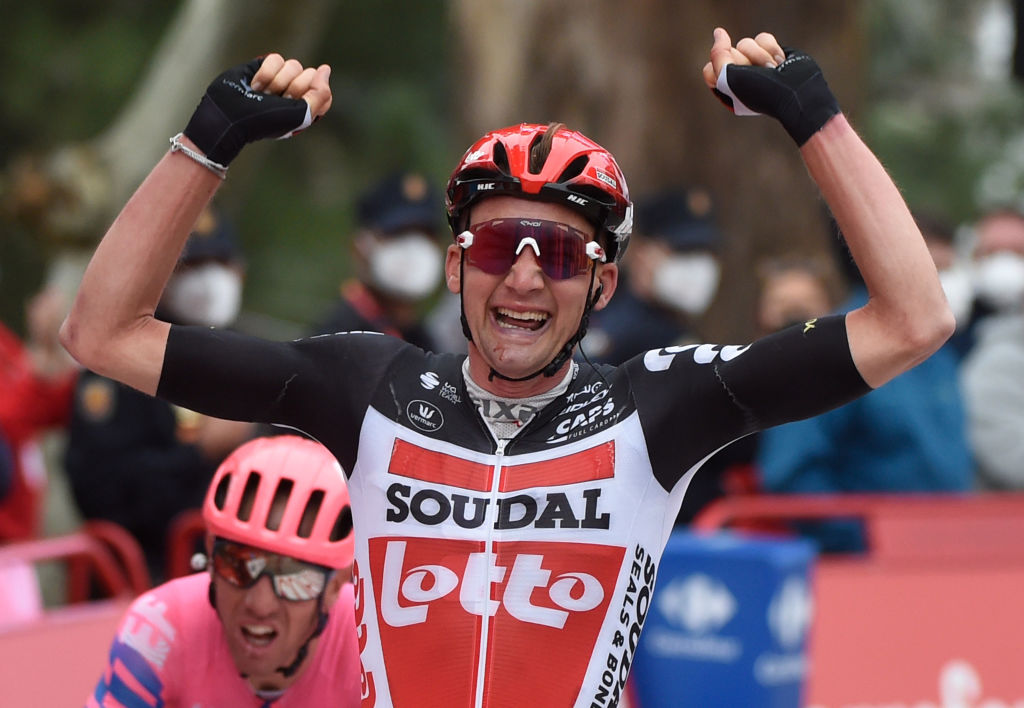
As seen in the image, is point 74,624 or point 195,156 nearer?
point 195,156

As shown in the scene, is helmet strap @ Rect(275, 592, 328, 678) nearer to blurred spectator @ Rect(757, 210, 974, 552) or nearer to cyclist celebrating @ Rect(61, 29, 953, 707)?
cyclist celebrating @ Rect(61, 29, 953, 707)

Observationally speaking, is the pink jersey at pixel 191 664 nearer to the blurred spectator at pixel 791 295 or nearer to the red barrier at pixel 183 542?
the red barrier at pixel 183 542

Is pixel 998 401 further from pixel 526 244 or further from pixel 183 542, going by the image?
pixel 526 244

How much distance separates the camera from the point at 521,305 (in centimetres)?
347

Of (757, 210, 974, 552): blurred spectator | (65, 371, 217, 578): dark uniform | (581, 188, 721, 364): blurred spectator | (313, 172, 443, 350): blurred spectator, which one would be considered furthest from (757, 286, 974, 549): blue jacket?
(65, 371, 217, 578): dark uniform

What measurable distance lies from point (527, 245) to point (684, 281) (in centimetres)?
489

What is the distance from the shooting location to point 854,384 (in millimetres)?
3314

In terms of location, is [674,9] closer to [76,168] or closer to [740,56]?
[76,168]

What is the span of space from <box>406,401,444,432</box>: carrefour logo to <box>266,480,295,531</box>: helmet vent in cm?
94

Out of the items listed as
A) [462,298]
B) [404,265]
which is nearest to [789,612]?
[404,265]

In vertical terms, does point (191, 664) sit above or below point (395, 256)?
below

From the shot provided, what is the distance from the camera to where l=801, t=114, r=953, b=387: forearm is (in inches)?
130

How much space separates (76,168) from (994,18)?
2217 centimetres

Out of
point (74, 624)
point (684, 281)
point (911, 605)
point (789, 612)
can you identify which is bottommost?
point (74, 624)
